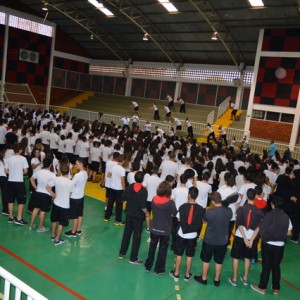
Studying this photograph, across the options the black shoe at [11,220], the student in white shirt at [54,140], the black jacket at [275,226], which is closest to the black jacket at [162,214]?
the black jacket at [275,226]

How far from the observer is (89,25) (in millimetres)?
25203

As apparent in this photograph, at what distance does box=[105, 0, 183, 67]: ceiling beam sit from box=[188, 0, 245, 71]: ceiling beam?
4335mm

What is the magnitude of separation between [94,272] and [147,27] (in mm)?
20110

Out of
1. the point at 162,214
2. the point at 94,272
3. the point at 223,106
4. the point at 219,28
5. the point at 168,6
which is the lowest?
the point at 94,272

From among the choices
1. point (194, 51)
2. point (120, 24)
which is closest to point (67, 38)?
point (120, 24)

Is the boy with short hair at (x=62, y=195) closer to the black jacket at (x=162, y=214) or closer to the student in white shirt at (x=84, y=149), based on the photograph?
the black jacket at (x=162, y=214)

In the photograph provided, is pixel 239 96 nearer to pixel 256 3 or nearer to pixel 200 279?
pixel 256 3

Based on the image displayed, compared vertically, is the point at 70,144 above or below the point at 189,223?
above

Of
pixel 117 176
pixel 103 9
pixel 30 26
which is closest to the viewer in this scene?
pixel 117 176

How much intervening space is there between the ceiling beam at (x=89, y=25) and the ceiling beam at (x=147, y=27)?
12.9ft

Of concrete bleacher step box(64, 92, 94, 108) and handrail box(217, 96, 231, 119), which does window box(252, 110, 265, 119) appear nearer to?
handrail box(217, 96, 231, 119)

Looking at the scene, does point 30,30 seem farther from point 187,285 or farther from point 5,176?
point 187,285

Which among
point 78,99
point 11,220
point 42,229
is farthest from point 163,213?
point 78,99

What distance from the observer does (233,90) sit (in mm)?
23766
